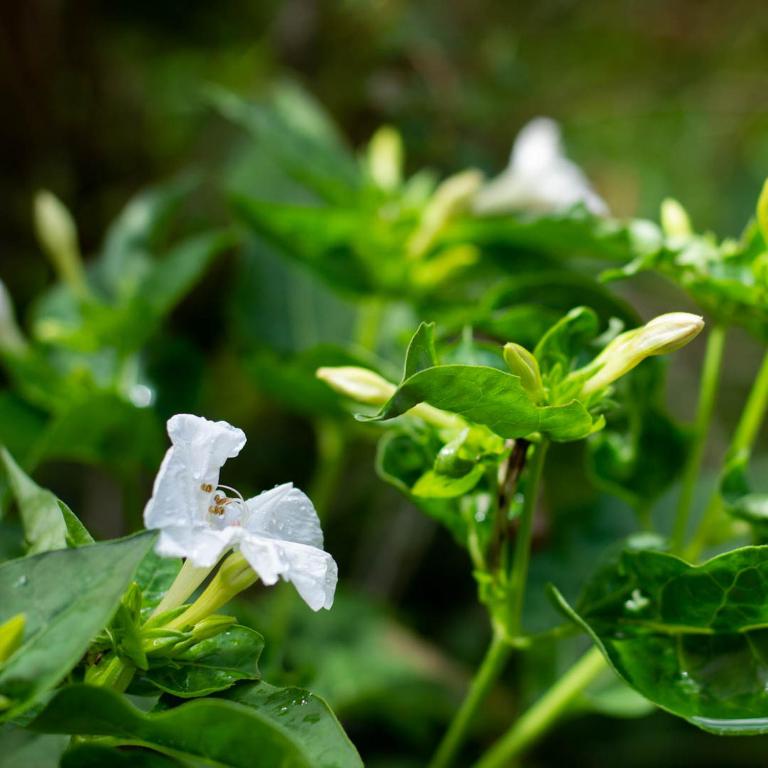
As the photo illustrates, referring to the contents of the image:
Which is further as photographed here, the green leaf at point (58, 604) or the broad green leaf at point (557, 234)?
the broad green leaf at point (557, 234)

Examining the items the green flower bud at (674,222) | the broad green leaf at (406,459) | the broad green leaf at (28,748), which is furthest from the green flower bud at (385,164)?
the broad green leaf at (28,748)

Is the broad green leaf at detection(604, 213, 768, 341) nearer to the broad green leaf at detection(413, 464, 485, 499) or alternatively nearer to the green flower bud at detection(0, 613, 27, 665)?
the broad green leaf at detection(413, 464, 485, 499)

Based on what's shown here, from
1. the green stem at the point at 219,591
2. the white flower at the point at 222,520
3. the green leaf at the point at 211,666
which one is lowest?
the green leaf at the point at 211,666

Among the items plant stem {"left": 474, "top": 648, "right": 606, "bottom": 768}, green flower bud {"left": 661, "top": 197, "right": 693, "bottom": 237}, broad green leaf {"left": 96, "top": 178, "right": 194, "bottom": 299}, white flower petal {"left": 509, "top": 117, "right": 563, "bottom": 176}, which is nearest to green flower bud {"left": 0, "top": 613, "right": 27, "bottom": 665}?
plant stem {"left": 474, "top": 648, "right": 606, "bottom": 768}

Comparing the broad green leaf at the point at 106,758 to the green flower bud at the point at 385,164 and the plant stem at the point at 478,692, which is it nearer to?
the plant stem at the point at 478,692

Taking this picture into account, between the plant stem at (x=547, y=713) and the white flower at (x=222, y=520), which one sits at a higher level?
the white flower at (x=222, y=520)

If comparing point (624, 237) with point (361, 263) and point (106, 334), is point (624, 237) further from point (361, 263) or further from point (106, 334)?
point (106, 334)

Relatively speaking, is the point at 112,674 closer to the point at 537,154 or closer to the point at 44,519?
the point at 44,519
